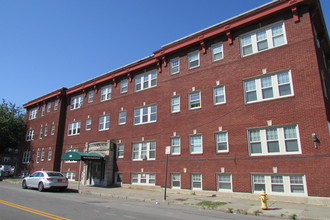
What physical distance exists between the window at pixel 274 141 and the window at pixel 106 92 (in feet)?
55.6

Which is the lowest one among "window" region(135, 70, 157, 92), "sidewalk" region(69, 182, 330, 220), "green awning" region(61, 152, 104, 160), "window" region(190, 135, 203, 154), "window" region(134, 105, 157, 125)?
"sidewalk" region(69, 182, 330, 220)

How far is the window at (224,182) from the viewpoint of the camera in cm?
1697

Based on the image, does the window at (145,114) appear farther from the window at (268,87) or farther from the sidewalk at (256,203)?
the window at (268,87)

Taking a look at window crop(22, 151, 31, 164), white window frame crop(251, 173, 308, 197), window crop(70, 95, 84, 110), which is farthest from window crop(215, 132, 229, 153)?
window crop(22, 151, 31, 164)

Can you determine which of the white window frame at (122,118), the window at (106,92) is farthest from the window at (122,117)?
the window at (106,92)

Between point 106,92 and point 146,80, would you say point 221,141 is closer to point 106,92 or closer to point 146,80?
point 146,80

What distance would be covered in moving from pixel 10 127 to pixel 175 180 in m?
32.0

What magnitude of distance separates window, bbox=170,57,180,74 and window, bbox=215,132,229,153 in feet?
22.7

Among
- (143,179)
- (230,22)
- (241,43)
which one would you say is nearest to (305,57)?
(241,43)

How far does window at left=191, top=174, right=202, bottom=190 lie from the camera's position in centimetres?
1848

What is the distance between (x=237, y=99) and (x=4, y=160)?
277 ft

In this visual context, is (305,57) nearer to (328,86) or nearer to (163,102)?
(328,86)

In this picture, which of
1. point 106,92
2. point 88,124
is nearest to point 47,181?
point 88,124

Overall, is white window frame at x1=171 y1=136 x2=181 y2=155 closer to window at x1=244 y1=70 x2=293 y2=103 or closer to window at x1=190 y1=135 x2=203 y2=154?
window at x1=190 y1=135 x2=203 y2=154
